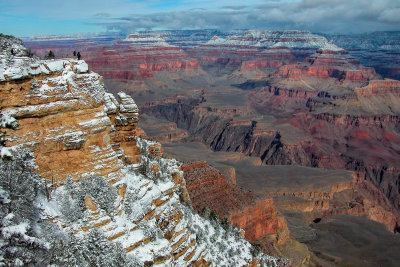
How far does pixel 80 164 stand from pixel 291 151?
90989 mm

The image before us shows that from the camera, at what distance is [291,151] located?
98.3 metres

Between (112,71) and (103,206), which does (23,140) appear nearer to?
(103,206)

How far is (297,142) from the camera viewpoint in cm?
10219

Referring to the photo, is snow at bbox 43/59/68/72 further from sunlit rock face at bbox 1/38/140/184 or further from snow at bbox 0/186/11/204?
snow at bbox 0/186/11/204

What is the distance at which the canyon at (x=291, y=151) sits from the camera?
Answer: 36.7 meters

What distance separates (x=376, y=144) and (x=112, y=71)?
11885 cm

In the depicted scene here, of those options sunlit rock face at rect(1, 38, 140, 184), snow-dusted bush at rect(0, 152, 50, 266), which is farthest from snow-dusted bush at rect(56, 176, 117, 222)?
snow-dusted bush at rect(0, 152, 50, 266)

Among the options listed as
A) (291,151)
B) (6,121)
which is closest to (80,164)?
(6,121)

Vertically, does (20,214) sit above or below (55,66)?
below

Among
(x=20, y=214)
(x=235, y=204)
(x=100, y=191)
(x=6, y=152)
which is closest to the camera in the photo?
(x=20, y=214)

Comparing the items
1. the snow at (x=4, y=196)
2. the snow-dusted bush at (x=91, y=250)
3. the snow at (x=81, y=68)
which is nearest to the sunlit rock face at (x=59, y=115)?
the snow at (x=81, y=68)

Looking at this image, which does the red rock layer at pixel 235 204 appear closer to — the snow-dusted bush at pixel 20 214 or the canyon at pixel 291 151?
the canyon at pixel 291 151

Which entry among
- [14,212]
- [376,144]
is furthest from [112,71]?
[14,212]

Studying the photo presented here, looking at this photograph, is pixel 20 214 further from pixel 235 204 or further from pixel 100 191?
pixel 235 204
